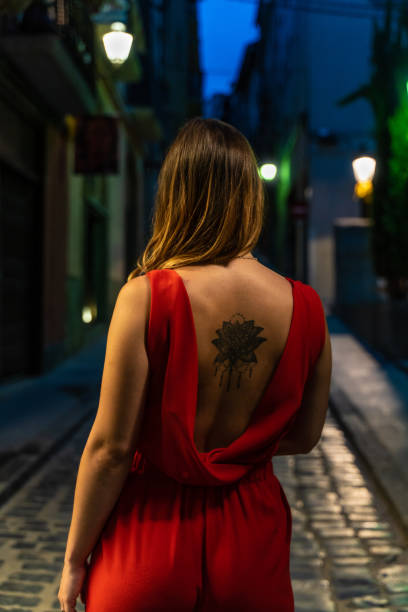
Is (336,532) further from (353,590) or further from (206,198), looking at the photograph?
(206,198)

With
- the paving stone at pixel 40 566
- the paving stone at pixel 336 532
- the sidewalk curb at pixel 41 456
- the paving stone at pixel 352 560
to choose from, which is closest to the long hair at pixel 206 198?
the paving stone at pixel 40 566

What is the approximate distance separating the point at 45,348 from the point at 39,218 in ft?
7.54

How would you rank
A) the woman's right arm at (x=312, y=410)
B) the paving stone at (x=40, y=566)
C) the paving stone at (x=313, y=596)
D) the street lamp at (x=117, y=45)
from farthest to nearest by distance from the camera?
the street lamp at (x=117, y=45)
the paving stone at (x=40, y=566)
the paving stone at (x=313, y=596)
the woman's right arm at (x=312, y=410)

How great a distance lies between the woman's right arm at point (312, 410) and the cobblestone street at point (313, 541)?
1889 mm

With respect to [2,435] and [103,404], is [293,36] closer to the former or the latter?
[2,435]

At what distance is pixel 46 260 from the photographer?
40.5ft

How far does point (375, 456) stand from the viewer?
6.02 meters

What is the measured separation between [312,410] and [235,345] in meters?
0.31

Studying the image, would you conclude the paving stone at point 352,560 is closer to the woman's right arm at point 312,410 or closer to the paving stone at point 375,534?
the paving stone at point 375,534

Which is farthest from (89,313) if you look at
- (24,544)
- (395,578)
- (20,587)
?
(395,578)

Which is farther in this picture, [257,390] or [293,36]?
[293,36]

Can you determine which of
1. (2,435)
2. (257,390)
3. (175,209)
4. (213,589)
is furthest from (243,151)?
(2,435)

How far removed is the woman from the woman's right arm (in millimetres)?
47

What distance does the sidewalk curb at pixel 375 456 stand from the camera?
4.77 meters
